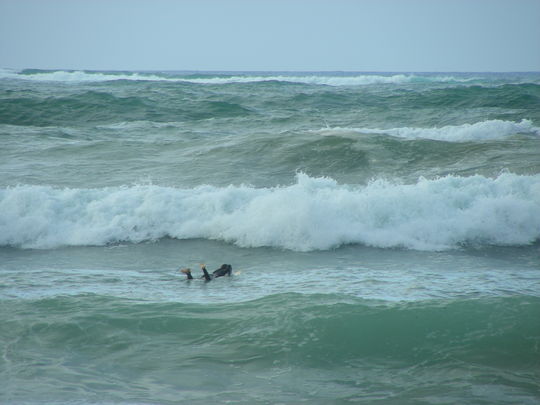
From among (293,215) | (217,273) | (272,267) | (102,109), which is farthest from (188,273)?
(102,109)

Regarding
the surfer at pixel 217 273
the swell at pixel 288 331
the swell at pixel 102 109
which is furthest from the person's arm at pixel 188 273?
the swell at pixel 102 109

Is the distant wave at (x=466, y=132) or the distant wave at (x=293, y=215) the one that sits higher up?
the distant wave at (x=466, y=132)

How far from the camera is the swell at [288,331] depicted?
516cm

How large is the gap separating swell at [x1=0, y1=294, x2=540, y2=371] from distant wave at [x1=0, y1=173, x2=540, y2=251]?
266 centimetres

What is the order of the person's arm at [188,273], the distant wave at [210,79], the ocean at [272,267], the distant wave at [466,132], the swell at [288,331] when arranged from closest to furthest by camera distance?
the ocean at [272,267]
the swell at [288,331]
the person's arm at [188,273]
the distant wave at [466,132]
the distant wave at [210,79]

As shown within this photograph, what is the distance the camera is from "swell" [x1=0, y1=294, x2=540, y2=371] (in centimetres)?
516

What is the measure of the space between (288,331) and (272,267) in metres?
2.26

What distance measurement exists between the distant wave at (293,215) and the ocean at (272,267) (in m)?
0.03

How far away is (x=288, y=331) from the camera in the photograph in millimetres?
5578

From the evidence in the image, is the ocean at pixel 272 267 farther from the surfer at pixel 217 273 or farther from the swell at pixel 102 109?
the swell at pixel 102 109

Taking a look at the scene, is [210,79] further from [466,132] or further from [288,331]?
[288,331]

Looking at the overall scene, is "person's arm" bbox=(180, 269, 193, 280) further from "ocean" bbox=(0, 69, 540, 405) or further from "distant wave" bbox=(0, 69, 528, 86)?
"distant wave" bbox=(0, 69, 528, 86)

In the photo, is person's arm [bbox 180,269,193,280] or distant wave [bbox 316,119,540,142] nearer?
person's arm [bbox 180,269,193,280]

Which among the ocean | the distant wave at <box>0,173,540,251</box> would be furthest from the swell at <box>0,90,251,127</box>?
the distant wave at <box>0,173,540,251</box>
